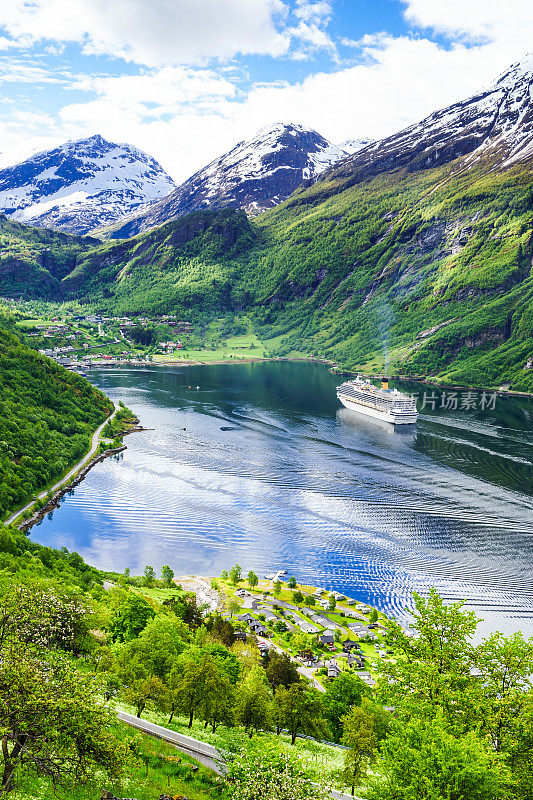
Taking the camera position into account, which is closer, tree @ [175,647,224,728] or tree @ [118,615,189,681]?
tree @ [175,647,224,728]

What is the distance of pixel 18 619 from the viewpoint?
18.0m

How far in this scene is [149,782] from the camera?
22.3 metres

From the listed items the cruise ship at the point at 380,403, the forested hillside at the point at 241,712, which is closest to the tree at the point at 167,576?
the forested hillside at the point at 241,712

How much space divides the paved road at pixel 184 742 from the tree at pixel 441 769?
988 centimetres

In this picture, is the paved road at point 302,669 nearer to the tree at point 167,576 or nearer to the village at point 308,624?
the village at point 308,624

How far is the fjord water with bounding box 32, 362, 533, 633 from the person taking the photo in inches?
2448

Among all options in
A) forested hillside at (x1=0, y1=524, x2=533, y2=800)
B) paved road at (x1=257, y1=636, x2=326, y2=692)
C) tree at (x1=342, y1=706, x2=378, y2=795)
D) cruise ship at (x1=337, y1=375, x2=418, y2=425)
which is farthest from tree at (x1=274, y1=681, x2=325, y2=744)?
cruise ship at (x1=337, y1=375, x2=418, y2=425)

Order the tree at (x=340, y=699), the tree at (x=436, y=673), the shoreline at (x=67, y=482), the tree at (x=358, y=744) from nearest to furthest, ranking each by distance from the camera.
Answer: the tree at (x=436, y=673) → the tree at (x=358, y=744) → the tree at (x=340, y=699) → the shoreline at (x=67, y=482)

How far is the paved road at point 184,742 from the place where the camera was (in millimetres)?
25828

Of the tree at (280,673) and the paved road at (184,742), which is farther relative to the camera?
the tree at (280,673)

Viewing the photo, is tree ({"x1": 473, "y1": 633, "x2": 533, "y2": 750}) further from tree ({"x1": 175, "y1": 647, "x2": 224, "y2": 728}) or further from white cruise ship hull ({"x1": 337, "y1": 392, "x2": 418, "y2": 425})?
white cruise ship hull ({"x1": 337, "y1": 392, "x2": 418, "y2": 425})

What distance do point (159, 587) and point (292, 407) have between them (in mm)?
92170

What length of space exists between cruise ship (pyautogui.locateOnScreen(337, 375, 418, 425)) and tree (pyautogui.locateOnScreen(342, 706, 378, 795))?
4016 inches

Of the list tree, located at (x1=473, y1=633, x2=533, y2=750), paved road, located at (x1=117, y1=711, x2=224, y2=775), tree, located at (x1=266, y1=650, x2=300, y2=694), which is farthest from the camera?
tree, located at (x1=266, y1=650, x2=300, y2=694)
